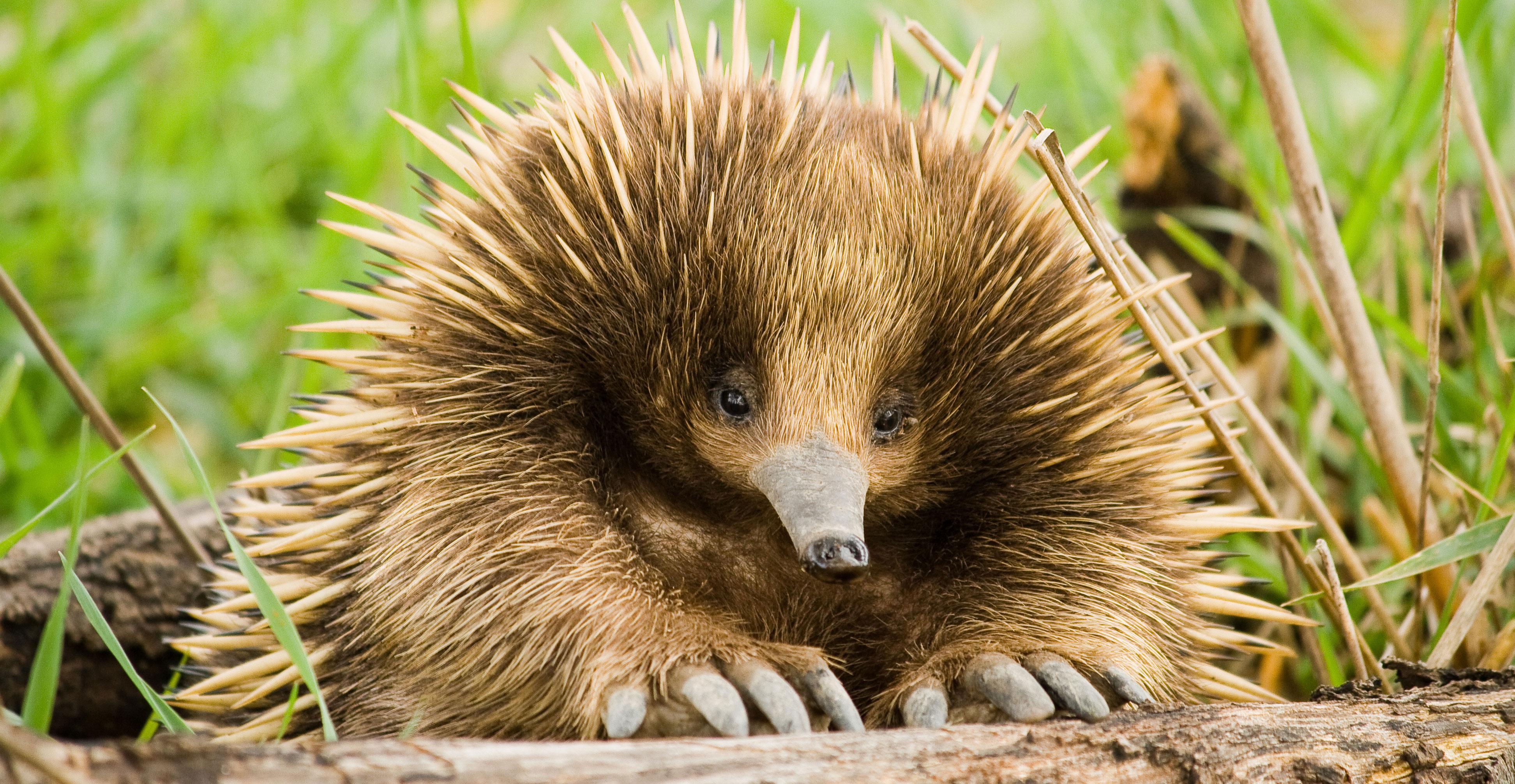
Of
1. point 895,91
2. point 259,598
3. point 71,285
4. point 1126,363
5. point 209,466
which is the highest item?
point 895,91

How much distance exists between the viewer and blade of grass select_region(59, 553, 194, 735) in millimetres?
1190

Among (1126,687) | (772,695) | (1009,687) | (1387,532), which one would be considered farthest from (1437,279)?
(772,695)

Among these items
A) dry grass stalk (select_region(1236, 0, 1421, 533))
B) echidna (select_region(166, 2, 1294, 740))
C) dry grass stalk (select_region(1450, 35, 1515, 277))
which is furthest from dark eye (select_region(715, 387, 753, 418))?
dry grass stalk (select_region(1450, 35, 1515, 277))

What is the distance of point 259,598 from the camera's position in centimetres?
130

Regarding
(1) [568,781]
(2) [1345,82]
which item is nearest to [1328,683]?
(1) [568,781]

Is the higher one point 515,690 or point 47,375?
point 515,690

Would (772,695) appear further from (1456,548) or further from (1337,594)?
(1456,548)

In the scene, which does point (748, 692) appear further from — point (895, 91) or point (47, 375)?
point (47, 375)

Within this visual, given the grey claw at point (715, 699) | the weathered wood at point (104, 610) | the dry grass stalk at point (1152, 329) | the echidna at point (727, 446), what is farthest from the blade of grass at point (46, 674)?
the dry grass stalk at point (1152, 329)

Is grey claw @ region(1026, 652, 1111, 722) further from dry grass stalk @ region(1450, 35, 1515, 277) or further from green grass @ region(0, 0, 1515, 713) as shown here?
dry grass stalk @ region(1450, 35, 1515, 277)

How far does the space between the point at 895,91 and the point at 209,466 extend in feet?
6.38

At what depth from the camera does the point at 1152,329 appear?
1633 millimetres

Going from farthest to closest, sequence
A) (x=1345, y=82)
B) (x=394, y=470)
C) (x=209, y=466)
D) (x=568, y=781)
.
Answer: (x=1345, y=82)
(x=209, y=466)
(x=394, y=470)
(x=568, y=781)

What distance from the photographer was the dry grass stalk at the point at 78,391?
1.64m
